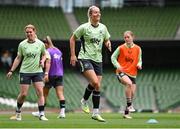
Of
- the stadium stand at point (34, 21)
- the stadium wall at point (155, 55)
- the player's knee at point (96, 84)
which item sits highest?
the stadium stand at point (34, 21)

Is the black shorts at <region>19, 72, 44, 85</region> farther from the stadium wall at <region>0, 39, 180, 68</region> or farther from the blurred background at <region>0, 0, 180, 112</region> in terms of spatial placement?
the stadium wall at <region>0, 39, 180, 68</region>

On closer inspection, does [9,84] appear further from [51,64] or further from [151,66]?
[51,64]

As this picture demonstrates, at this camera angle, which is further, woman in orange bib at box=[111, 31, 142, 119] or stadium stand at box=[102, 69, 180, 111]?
stadium stand at box=[102, 69, 180, 111]

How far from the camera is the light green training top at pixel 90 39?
1438 cm

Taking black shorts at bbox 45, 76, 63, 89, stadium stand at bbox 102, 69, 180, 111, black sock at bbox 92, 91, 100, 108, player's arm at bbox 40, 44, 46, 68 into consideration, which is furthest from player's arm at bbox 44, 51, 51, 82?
stadium stand at bbox 102, 69, 180, 111

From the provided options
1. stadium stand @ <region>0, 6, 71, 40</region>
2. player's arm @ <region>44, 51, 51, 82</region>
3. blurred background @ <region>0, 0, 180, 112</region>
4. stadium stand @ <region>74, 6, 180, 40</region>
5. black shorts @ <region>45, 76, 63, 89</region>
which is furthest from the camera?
stadium stand @ <region>74, 6, 180, 40</region>

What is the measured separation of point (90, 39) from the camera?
1440 centimetres

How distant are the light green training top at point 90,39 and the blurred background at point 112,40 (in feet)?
50.1

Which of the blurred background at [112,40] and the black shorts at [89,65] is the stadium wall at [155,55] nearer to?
the blurred background at [112,40]

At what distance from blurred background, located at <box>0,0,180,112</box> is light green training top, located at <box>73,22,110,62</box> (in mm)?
15256

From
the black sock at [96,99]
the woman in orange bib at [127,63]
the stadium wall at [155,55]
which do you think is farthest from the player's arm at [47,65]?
the stadium wall at [155,55]

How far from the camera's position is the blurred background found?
3172 cm

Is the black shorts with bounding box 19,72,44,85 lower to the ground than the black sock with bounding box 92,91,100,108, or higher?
higher

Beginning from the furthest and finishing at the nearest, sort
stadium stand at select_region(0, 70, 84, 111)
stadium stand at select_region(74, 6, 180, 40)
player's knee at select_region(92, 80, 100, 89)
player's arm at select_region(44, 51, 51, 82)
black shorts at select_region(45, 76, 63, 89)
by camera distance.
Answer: stadium stand at select_region(74, 6, 180, 40), stadium stand at select_region(0, 70, 84, 111), black shorts at select_region(45, 76, 63, 89), player's arm at select_region(44, 51, 51, 82), player's knee at select_region(92, 80, 100, 89)
